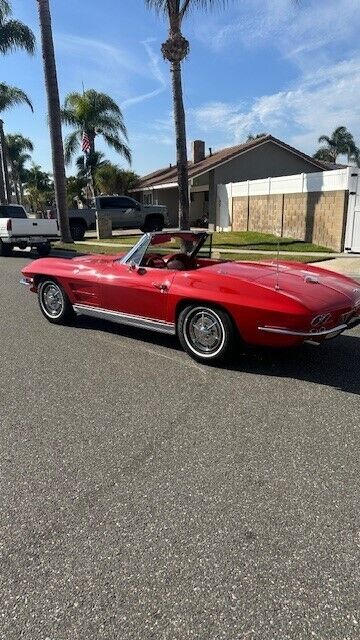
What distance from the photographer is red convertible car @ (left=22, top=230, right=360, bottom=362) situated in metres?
4.07

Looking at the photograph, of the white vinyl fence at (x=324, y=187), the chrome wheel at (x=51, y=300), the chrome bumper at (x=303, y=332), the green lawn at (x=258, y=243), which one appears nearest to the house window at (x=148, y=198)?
the white vinyl fence at (x=324, y=187)

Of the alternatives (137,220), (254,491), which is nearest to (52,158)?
(137,220)

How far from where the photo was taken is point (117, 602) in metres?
1.91

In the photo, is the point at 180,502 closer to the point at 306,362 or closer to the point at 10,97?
the point at 306,362

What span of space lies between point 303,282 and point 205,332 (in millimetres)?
1040

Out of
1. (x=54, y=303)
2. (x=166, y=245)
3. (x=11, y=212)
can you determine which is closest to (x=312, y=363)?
(x=166, y=245)

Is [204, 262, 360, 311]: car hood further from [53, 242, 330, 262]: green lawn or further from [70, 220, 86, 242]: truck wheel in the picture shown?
[70, 220, 86, 242]: truck wheel

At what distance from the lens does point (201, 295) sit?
14.3 ft

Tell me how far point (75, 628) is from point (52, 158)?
60.1 ft

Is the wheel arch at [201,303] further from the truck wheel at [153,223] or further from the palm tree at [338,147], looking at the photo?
the palm tree at [338,147]

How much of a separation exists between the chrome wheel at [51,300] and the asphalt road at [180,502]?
1676mm

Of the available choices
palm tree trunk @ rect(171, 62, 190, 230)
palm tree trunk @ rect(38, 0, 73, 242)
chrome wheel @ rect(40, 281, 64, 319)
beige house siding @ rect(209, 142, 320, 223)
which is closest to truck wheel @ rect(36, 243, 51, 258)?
palm tree trunk @ rect(38, 0, 73, 242)

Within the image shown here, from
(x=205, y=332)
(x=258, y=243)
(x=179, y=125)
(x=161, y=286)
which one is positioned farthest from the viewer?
(x=258, y=243)

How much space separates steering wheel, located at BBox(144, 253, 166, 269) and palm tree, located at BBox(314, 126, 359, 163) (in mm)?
60683
